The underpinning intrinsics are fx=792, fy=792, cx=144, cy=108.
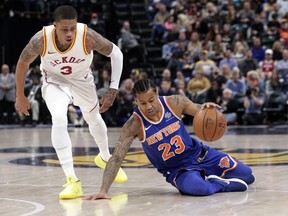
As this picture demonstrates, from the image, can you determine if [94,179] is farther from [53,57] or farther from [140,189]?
[53,57]

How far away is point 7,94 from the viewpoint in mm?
20609

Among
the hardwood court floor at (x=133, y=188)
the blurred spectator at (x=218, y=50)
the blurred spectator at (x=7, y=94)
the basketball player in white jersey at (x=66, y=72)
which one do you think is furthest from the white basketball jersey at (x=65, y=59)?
the blurred spectator at (x=7, y=94)

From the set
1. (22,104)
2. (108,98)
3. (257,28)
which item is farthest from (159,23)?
(22,104)

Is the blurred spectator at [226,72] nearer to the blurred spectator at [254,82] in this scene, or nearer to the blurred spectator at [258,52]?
the blurred spectator at [254,82]

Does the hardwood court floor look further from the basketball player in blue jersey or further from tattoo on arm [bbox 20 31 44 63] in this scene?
tattoo on arm [bbox 20 31 44 63]

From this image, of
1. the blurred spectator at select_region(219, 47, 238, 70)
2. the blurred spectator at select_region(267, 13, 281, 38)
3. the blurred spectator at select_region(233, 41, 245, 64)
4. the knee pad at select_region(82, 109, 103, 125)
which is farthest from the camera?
the blurred spectator at select_region(267, 13, 281, 38)

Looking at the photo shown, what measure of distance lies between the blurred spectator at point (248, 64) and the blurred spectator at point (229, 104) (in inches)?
50.8

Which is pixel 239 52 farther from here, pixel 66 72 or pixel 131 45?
pixel 66 72

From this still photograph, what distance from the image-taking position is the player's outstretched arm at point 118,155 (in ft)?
22.7

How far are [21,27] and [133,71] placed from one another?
401 cm

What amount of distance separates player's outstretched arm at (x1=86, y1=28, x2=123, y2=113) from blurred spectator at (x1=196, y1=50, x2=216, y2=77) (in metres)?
11.1

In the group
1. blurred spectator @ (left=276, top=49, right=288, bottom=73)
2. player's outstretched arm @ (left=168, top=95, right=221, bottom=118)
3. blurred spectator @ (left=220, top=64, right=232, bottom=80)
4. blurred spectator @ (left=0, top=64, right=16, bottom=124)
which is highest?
player's outstretched arm @ (left=168, top=95, right=221, bottom=118)

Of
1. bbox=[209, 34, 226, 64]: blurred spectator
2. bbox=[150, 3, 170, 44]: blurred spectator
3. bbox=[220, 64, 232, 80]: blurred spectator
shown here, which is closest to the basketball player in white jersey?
bbox=[220, 64, 232, 80]: blurred spectator

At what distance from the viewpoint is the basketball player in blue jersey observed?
23.0 ft
